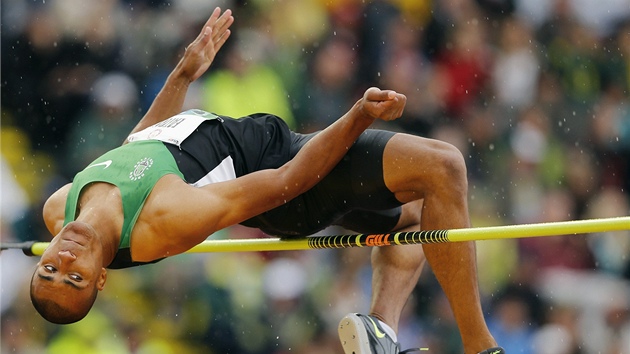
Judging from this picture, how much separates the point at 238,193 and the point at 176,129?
0.54m

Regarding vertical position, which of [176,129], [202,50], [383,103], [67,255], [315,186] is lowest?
[67,255]

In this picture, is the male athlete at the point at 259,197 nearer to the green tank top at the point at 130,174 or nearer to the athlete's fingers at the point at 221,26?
the green tank top at the point at 130,174

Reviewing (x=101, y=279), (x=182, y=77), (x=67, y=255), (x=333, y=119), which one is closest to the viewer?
(x=67, y=255)

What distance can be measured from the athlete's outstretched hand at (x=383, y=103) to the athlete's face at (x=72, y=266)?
1.18 meters

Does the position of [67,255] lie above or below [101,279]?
above

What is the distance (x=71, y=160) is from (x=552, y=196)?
11.7 feet

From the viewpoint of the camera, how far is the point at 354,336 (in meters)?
4.69

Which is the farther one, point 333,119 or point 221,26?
point 333,119

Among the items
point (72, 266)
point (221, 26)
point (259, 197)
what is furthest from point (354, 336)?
point (221, 26)

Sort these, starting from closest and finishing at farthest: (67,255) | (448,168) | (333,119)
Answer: (67,255), (448,168), (333,119)

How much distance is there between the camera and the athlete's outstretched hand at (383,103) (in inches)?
161

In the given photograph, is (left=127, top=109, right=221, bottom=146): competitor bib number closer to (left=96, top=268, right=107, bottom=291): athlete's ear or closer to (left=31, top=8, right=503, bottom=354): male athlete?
(left=31, top=8, right=503, bottom=354): male athlete

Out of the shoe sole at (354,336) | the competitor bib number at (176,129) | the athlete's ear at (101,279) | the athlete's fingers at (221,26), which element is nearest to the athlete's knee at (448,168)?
the shoe sole at (354,336)

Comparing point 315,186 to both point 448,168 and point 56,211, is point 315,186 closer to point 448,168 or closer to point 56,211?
point 448,168
